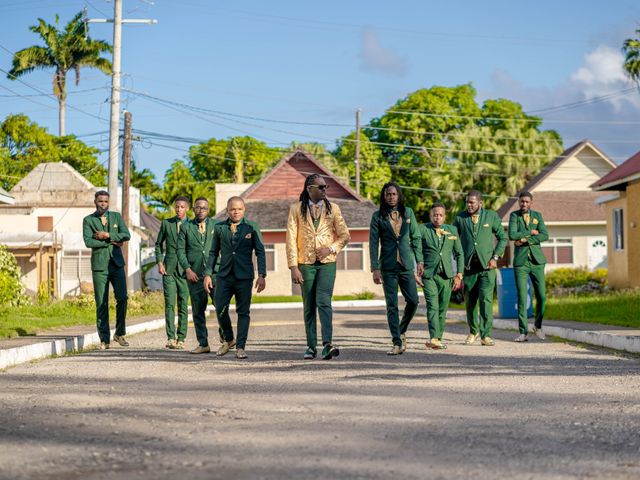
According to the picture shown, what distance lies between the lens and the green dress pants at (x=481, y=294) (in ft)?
49.9

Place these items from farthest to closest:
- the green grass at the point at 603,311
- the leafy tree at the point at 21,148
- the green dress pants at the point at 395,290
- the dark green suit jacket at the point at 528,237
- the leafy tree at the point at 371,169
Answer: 1. the leafy tree at the point at 371,169
2. the leafy tree at the point at 21,148
3. the green grass at the point at 603,311
4. the dark green suit jacket at the point at 528,237
5. the green dress pants at the point at 395,290

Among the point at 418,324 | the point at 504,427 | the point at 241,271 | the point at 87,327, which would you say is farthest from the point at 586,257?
the point at 504,427

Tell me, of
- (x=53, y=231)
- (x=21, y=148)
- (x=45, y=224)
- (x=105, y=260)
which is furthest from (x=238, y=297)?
(x=21, y=148)

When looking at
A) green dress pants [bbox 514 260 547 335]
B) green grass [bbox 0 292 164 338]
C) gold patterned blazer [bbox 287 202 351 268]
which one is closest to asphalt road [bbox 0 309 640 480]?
gold patterned blazer [bbox 287 202 351 268]

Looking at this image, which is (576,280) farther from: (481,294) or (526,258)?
(481,294)

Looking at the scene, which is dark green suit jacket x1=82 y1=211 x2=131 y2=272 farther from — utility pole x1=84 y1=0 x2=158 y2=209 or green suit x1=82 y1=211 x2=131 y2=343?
utility pole x1=84 y1=0 x2=158 y2=209

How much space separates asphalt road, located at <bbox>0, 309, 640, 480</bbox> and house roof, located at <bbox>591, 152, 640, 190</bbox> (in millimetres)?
20842

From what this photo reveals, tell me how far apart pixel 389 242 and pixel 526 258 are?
3196mm

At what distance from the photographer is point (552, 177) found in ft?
198

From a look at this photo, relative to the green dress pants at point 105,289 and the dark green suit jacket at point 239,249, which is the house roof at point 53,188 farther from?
the dark green suit jacket at point 239,249

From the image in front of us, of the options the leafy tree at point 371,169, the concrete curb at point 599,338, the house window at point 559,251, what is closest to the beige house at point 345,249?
the house window at point 559,251

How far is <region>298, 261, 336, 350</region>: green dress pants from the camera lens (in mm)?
12508

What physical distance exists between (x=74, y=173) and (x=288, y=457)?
54493 millimetres

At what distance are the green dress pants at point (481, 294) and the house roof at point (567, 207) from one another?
131 ft
